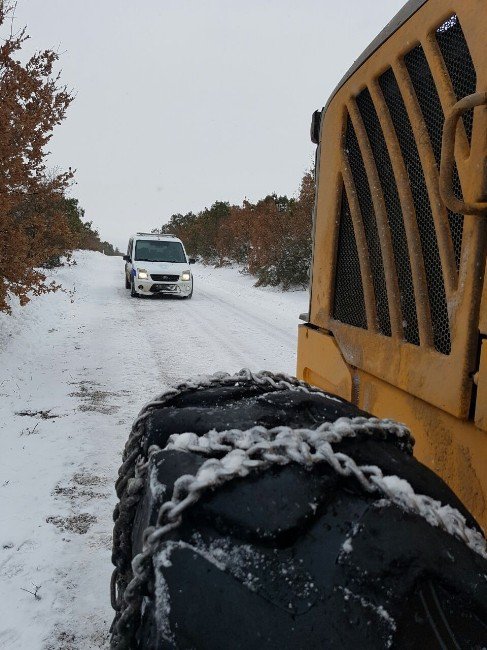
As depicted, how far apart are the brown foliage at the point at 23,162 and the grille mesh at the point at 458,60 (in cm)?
532

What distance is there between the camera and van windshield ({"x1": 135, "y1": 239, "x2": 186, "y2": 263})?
15359mm

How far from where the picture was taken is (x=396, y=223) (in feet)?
6.03

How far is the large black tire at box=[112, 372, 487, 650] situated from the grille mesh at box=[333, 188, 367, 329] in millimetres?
1051

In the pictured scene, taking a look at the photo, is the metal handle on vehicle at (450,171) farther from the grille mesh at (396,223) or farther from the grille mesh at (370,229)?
the grille mesh at (370,229)

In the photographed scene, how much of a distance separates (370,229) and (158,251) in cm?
1396

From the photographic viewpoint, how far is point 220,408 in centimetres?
148

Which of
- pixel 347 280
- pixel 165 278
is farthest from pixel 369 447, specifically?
→ pixel 165 278

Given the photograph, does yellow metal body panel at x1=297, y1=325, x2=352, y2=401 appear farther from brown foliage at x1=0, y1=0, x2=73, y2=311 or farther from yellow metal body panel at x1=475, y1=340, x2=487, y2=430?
brown foliage at x1=0, y1=0, x2=73, y2=311

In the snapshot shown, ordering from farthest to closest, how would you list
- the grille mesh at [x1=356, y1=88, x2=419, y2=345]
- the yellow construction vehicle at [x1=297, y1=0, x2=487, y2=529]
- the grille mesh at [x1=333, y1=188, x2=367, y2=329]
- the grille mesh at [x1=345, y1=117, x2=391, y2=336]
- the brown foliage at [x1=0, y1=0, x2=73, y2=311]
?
the brown foliage at [x1=0, y1=0, x2=73, y2=311]
the grille mesh at [x1=333, y1=188, x2=367, y2=329]
the grille mesh at [x1=345, y1=117, x2=391, y2=336]
the grille mesh at [x1=356, y1=88, x2=419, y2=345]
the yellow construction vehicle at [x1=297, y1=0, x2=487, y2=529]

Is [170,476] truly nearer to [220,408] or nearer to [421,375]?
[220,408]

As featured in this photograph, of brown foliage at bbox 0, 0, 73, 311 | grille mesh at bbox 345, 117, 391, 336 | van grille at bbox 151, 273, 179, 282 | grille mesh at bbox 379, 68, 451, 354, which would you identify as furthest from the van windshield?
grille mesh at bbox 379, 68, 451, 354

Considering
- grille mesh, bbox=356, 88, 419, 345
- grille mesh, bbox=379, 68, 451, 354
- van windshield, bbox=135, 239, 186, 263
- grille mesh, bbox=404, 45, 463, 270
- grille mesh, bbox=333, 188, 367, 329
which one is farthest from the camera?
van windshield, bbox=135, 239, 186, 263

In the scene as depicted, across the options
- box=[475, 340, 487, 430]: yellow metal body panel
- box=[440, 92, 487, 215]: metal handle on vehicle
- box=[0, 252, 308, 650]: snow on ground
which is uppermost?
box=[440, 92, 487, 215]: metal handle on vehicle

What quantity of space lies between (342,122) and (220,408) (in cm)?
142
